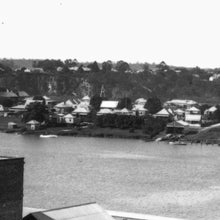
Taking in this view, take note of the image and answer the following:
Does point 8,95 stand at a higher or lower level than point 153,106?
lower

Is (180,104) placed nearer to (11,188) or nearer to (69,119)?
(69,119)

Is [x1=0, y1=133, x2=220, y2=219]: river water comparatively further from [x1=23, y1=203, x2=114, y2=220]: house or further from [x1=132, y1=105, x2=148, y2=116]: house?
[x1=132, y1=105, x2=148, y2=116]: house

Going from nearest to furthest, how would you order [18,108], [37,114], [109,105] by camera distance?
1. [37,114]
2. [18,108]
3. [109,105]

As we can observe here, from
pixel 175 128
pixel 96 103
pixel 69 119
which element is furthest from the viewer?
pixel 96 103

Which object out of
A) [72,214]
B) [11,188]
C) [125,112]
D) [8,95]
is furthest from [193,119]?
[72,214]

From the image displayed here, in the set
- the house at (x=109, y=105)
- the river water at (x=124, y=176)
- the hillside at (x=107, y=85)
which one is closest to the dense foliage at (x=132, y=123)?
the river water at (x=124, y=176)


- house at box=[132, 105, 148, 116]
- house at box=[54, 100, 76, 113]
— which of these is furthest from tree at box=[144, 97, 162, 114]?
→ house at box=[54, 100, 76, 113]

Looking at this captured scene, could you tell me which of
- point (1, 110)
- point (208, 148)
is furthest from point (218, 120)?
point (1, 110)
